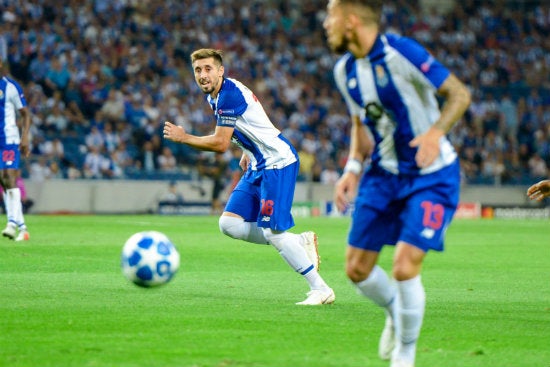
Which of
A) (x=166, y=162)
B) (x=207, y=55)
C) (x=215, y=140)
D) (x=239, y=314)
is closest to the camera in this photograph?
(x=239, y=314)

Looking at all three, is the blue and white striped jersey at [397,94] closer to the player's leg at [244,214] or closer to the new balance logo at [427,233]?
the new balance logo at [427,233]

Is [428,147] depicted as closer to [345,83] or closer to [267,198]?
[345,83]

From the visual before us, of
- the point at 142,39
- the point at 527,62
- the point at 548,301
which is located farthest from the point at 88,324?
the point at 527,62

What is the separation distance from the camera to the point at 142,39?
3466 cm

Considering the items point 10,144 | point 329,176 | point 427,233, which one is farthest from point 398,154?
point 329,176

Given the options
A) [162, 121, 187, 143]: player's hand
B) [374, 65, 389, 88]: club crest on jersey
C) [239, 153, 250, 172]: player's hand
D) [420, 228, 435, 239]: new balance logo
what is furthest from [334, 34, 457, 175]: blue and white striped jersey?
[239, 153, 250, 172]: player's hand

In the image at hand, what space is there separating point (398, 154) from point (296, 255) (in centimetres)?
361

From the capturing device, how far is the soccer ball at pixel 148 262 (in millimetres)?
9023

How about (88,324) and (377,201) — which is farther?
(88,324)

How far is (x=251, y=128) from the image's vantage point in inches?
418

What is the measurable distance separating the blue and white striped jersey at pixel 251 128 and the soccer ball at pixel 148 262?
177 cm

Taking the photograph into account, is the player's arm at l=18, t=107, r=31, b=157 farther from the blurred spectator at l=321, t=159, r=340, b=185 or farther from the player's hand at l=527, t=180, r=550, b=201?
the blurred spectator at l=321, t=159, r=340, b=185

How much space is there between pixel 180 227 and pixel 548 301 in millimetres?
14616

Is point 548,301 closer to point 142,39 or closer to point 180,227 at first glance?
point 180,227
